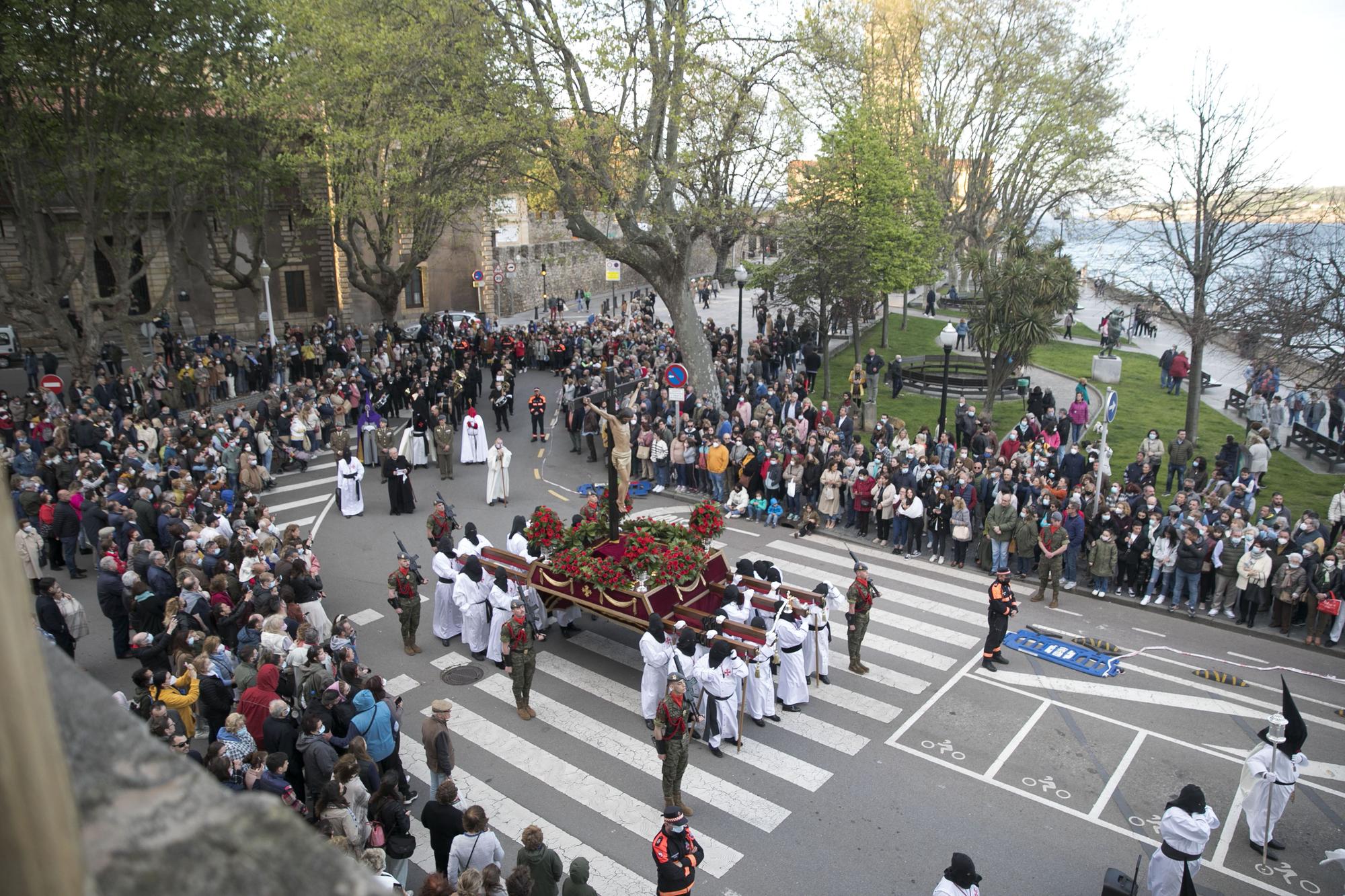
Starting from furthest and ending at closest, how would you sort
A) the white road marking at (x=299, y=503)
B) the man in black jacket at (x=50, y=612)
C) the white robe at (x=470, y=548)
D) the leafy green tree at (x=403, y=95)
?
the leafy green tree at (x=403, y=95), the white road marking at (x=299, y=503), the white robe at (x=470, y=548), the man in black jacket at (x=50, y=612)

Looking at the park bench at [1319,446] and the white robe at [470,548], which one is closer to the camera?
the white robe at [470,548]

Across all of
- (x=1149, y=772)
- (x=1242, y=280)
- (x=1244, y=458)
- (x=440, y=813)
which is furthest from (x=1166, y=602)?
(x=440, y=813)

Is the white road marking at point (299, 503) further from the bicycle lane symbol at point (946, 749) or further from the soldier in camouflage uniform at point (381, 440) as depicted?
the bicycle lane symbol at point (946, 749)

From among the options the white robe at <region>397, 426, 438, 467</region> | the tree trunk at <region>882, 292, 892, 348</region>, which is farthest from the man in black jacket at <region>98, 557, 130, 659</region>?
the tree trunk at <region>882, 292, 892, 348</region>

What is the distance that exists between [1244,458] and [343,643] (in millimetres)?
19642

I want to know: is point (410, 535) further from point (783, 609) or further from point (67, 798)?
point (67, 798)

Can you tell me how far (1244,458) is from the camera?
21.0 metres

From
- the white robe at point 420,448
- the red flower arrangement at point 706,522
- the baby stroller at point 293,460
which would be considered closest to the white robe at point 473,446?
the white robe at point 420,448

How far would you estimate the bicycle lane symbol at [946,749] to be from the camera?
11672 mm

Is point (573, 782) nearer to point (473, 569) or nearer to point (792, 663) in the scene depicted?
point (792, 663)

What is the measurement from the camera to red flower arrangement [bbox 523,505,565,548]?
14359 millimetres

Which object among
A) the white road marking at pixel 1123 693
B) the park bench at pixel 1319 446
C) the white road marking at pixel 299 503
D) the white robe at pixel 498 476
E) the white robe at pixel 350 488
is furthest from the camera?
the park bench at pixel 1319 446

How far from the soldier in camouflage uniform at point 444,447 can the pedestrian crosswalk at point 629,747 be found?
8.10 meters

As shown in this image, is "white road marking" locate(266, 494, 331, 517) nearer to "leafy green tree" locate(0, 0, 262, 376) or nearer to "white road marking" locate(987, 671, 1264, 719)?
"leafy green tree" locate(0, 0, 262, 376)
